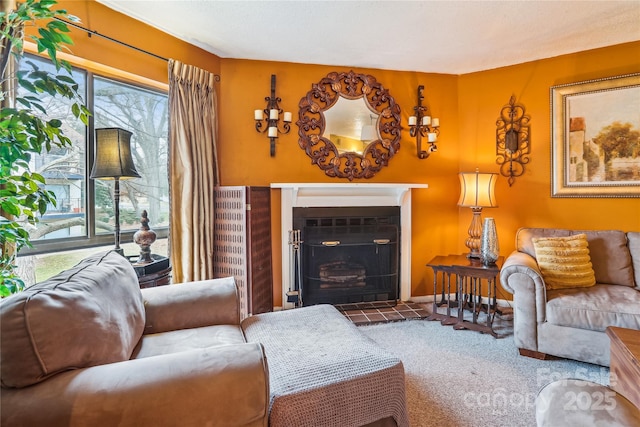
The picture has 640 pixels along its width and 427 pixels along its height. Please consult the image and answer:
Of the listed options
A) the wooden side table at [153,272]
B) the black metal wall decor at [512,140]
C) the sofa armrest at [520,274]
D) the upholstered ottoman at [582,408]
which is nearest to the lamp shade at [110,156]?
the wooden side table at [153,272]

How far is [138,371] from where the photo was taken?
1.03 m

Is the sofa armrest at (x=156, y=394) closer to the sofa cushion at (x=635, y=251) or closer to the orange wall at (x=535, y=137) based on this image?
the sofa cushion at (x=635, y=251)

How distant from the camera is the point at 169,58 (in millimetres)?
2732

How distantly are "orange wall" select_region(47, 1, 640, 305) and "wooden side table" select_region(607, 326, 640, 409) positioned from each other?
74.3 inches

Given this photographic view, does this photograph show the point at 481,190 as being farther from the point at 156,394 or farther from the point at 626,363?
the point at 156,394

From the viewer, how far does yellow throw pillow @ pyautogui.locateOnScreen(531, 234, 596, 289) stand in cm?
244

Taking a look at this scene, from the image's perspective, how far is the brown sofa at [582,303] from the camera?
2096 millimetres

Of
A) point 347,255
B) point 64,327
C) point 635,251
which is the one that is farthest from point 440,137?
point 64,327

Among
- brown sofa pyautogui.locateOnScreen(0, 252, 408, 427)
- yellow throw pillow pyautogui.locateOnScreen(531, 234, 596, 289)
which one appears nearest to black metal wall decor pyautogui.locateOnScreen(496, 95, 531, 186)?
yellow throw pillow pyautogui.locateOnScreen(531, 234, 596, 289)

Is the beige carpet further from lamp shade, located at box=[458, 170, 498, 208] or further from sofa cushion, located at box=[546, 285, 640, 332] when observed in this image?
lamp shade, located at box=[458, 170, 498, 208]

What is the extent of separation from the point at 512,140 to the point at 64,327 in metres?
3.73

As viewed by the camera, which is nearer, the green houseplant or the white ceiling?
the green houseplant

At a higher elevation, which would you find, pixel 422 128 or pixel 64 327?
pixel 422 128

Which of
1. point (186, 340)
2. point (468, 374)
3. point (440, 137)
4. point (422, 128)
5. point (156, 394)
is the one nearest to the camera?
point (156, 394)
